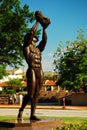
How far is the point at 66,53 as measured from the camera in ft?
129

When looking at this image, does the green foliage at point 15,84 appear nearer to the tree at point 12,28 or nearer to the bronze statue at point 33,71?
the tree at point 12,28

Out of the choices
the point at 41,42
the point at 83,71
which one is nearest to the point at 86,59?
the point at 83,71

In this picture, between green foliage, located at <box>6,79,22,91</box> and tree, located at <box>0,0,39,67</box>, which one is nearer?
tree, located at <box>0,0,39,67</box>

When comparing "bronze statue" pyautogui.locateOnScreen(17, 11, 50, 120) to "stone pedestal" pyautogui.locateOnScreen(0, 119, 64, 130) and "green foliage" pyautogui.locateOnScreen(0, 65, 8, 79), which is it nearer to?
"stone pedestal" pyautogui.locateOnScreen(0, 119, 64, 130)

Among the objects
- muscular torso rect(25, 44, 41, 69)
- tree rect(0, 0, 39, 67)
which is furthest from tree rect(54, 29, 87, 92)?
muscular torso rect(25, 44, 41, 69)

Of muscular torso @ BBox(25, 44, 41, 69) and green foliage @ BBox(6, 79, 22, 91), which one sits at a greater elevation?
green foliage @ BBox(6, 79, 22, 91)

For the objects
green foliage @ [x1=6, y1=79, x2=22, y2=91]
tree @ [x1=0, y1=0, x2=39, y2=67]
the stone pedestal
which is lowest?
the stone pedestal

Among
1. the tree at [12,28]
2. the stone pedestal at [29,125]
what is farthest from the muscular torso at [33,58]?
the tree at [12,28]

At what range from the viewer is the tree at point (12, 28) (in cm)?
3568

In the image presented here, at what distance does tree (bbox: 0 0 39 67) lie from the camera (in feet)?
117

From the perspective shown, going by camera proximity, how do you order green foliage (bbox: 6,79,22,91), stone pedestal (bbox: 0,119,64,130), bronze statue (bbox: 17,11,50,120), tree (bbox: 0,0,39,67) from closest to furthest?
1. stone pedestal (bbox: 0,119,64,130)
2. bronze statue (bbox: 17,11,50,120)
3. tree (bbox: 0,0,39,67)
4. green foliage (bbox: 6,79,22,91)

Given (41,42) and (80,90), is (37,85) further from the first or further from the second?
(80,90)

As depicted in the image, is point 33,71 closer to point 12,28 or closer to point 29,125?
point 29,125

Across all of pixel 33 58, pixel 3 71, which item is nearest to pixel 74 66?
pixel 3 71
